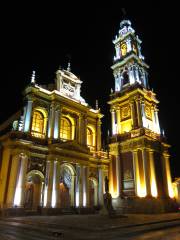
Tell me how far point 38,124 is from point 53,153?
4549 millimetres

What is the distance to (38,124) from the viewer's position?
2628cm

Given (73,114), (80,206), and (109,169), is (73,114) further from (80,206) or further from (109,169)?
(80,206)

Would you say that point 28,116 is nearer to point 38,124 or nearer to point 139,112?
point 38,124

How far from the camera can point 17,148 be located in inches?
846

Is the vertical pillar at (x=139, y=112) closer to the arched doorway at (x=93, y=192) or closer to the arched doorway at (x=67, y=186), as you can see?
the arched doorway at (x=93, y=192)

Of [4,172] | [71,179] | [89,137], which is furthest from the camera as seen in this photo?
[89,137]

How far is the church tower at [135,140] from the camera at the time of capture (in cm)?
2541

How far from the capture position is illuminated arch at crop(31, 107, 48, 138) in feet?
84.0

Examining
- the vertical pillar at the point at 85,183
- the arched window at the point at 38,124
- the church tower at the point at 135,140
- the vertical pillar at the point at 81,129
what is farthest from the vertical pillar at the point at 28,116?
the church tower at the point at 135,140

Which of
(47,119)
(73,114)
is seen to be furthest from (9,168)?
(73,114)

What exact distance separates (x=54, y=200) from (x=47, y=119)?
921 centimetres

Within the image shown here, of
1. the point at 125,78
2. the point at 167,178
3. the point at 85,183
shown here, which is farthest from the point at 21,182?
the point at 125,78

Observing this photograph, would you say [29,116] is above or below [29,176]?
above

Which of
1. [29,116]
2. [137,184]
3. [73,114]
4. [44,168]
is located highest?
[73,114]
